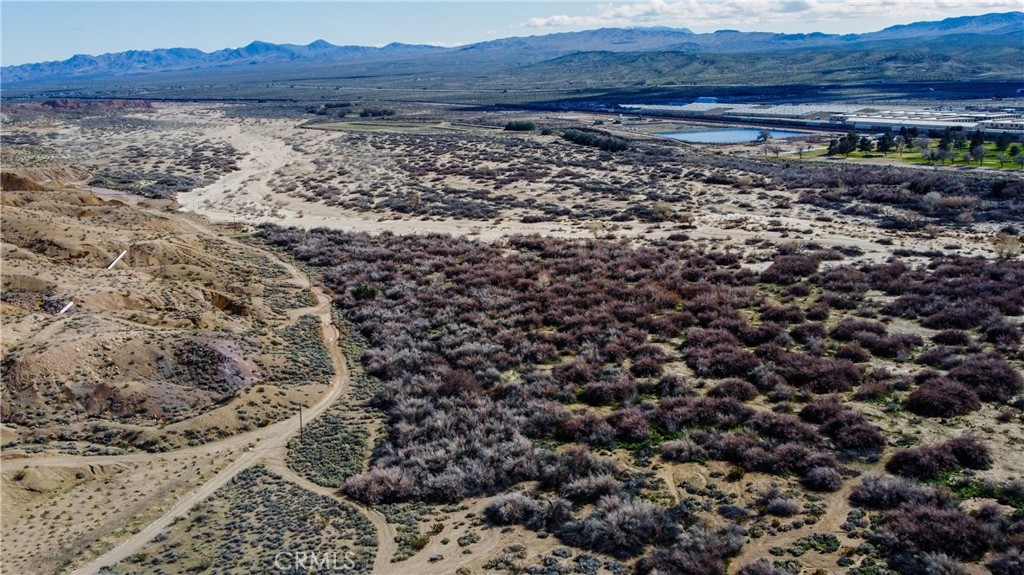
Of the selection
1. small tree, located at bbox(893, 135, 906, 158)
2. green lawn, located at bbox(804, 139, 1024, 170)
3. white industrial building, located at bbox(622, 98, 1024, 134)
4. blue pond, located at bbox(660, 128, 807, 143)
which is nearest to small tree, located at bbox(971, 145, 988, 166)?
green lawn, located at bbox(804, 139, 1024, 170)

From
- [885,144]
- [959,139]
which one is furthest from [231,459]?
[959,139]

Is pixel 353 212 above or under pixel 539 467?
above

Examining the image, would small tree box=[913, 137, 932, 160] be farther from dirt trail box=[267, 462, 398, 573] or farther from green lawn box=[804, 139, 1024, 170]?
dirt trail box=[267, 462, 398, 573]

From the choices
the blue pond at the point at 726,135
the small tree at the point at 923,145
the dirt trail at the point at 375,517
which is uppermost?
the blue pond at the point at 726,135

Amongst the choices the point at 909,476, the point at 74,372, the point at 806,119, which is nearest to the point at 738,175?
the point at 909,476

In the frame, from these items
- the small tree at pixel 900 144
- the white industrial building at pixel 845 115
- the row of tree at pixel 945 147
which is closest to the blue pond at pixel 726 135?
the white industrial building at pixel 845 115

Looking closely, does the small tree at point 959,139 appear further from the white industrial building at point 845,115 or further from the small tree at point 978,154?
the white industrial building at point 845,115

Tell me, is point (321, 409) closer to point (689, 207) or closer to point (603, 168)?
point (689, 207)

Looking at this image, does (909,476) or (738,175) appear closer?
(909,476)

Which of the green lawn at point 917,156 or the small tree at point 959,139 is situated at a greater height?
the small tree at point 959,139

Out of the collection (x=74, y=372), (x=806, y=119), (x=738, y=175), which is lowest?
(x=74, y=372)
